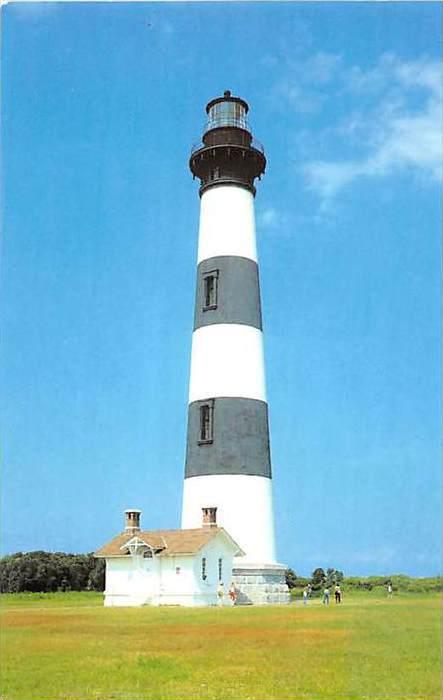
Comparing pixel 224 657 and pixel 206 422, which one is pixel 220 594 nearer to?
pixel 206 422

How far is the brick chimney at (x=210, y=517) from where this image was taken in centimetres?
2500

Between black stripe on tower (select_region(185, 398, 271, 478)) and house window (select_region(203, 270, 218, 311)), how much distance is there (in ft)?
9.75

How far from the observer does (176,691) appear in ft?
31.4

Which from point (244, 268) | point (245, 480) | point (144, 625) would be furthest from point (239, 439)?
point (144, 625)

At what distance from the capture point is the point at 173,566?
2511 cm

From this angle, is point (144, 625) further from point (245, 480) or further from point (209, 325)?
point (209, 325)

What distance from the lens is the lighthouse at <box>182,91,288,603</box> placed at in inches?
1002

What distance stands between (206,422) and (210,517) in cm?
283

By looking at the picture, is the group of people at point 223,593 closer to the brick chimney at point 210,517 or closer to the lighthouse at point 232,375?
the lighthouse at point 232,375

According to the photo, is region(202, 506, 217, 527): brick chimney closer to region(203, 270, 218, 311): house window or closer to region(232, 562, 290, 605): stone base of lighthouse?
region(232, 562, 290, 605): stone base of lighthouse

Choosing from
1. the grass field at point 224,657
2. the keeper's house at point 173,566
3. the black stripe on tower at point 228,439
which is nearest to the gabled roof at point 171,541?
the keeper's house at point 173,566

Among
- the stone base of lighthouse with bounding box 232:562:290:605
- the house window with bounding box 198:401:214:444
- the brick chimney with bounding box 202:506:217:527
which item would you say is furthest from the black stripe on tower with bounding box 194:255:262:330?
the stone base of lighthouse with bounding box 232:562:290:605

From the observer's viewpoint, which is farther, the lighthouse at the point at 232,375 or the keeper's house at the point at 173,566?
the lighthouse at the point at 232,375

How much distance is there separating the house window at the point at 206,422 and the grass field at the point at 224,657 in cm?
715
